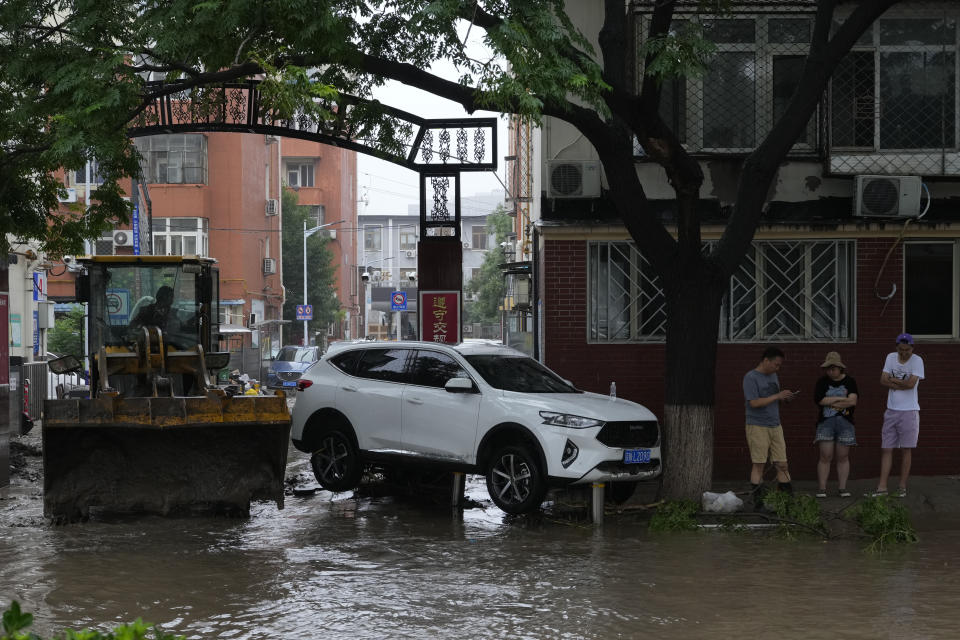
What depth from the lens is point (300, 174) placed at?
80.9 m

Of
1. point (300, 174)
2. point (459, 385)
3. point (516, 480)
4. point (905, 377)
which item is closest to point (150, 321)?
point (459, 385)

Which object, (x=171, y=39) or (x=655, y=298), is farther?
(x=655, y=298)

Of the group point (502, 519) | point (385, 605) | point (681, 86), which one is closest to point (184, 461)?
point (502, 519)

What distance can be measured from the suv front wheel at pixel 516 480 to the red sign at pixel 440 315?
207 inches

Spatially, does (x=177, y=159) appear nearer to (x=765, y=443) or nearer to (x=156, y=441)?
(x=156, y=441)

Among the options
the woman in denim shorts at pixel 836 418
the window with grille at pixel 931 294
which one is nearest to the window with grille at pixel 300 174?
the window with grille at pixel 931 294

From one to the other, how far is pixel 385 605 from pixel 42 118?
6744 millimetres

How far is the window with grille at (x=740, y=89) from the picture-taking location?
15.6m

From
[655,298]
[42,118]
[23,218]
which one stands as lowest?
[655,298]

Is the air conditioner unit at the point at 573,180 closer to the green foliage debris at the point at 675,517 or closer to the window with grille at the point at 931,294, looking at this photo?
the window with grille at the point at 931,294

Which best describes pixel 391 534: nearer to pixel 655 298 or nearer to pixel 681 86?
pixel 655 298

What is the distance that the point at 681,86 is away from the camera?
51.6ft

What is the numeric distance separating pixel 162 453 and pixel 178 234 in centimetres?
3874

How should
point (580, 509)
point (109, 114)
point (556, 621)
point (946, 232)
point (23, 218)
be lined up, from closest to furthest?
point (556, 621) → point (109, 114) → point (580, 509) → point (23, 218) → point (946, 232)
